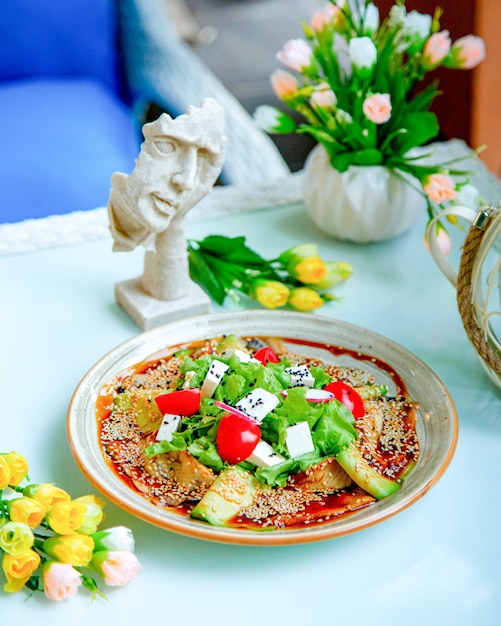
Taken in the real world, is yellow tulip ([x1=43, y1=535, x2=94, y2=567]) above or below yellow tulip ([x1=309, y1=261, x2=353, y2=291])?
above

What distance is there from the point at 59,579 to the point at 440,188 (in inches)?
31.0

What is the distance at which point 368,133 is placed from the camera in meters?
1.32

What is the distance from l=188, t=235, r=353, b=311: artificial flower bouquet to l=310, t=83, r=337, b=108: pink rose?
0.23 meters

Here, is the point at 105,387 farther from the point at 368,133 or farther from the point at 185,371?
the point at 368,133

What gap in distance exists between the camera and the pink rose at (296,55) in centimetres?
132

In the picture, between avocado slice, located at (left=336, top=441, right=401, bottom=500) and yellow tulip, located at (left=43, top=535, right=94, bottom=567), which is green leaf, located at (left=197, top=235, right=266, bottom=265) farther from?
yellow tulip, located at (left=43, top=535, right=94, bottom=567)

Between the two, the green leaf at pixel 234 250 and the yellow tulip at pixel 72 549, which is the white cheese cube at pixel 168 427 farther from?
the green leaf at pixel 234 250

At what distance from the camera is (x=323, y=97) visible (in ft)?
4.31

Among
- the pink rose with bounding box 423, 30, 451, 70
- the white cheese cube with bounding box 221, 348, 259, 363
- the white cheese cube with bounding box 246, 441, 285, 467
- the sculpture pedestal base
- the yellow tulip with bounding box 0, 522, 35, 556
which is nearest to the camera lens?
the yellow tulip with bounding box 0, 522, 35, 556

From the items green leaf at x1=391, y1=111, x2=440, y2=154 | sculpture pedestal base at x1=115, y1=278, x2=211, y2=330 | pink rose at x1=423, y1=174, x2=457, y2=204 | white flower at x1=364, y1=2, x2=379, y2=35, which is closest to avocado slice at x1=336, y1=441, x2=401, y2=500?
sculpture pedestal base at x1=115, y1=278, x2=211, y2=330

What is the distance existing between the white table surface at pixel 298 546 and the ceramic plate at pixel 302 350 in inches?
1.9

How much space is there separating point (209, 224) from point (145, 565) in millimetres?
742

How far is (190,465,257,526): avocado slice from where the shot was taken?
0.83 meters

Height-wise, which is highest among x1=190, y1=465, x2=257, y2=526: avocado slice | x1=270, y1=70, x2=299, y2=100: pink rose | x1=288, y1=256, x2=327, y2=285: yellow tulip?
x1=270, y1=70, x2=299, y2=100: pink rose
